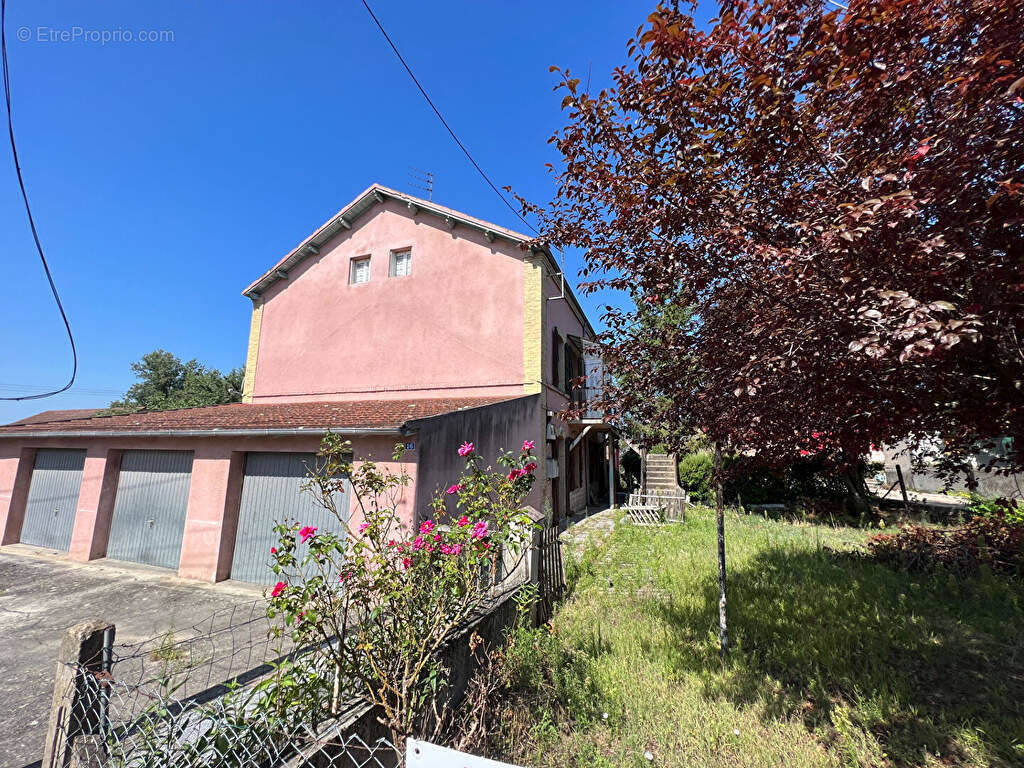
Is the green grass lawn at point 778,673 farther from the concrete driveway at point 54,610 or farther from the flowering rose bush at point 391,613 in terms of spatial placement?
the concrete driveway at point 54,610

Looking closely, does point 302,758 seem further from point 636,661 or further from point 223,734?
point 636,661

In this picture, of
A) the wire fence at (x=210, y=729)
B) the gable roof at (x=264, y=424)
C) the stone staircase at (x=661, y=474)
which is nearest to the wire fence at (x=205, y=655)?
the wire fence at (x=210, y=729)

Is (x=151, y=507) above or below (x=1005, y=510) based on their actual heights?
below

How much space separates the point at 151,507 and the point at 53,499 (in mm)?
3778

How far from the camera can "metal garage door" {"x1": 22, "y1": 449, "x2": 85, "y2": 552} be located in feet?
32.2

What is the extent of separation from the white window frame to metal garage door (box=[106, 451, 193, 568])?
6.64 metres

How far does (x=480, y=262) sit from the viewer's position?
1108 centimetres

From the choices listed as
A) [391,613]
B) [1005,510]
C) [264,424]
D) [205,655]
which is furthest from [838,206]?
[1005,510]

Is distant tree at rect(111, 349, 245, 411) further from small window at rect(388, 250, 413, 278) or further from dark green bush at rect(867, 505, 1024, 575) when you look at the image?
dark green bush at rect(867, 505, 1024, 575)

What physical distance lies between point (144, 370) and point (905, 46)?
52851 millimetres

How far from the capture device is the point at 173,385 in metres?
39.9

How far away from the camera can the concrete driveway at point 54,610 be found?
371 centimetres

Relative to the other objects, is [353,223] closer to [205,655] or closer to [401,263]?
[401,263]

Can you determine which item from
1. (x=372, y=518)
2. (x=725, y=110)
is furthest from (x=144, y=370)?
(x=725, y=110)
